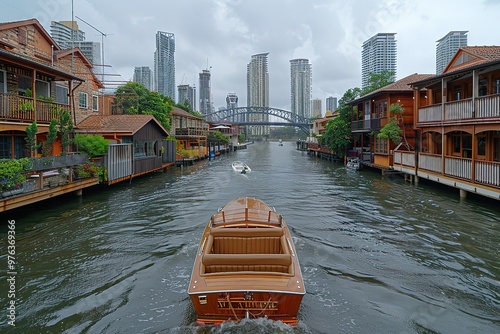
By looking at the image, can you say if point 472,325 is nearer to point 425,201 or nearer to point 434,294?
point 434,294

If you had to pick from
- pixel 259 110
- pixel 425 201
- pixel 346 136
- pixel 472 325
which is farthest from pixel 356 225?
pixel 259 110

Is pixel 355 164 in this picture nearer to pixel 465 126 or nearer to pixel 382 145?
pixel 382 145

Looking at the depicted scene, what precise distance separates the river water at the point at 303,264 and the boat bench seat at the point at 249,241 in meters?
1.29

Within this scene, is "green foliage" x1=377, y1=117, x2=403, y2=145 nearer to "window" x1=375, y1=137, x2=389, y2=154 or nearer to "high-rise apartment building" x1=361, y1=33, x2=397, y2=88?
"window" x1=375, y1=137, x2=389, y2=154

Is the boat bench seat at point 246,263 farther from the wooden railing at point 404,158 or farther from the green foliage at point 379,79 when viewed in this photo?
the green foliage at point 379,79

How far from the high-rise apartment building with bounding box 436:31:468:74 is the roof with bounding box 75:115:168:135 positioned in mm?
73790

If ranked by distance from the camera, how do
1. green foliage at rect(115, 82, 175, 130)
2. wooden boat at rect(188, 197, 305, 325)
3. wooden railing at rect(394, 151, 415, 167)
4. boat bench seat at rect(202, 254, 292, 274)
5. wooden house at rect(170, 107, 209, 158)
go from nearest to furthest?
wooden boat at rect(188, 197, 305, 325) < boat bench seat at rect(202, 254, 292, 274) < wooden railing at rect(394, 151, 415, 167) < green foliage at rect(115, 82, 175, 130) < wooden house at rect(170, 107, 209, 158)

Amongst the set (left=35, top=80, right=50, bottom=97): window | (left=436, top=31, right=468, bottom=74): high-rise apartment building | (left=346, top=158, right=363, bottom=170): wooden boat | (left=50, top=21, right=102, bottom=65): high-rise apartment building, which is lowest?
(left=346, top=158, right=363, bottom=170): wooden boat

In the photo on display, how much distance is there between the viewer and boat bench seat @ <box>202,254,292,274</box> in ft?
21.7

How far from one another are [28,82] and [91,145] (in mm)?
4337

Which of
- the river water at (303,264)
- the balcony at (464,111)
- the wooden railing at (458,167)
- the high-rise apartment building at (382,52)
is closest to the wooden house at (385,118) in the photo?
the balcony at (464,111)

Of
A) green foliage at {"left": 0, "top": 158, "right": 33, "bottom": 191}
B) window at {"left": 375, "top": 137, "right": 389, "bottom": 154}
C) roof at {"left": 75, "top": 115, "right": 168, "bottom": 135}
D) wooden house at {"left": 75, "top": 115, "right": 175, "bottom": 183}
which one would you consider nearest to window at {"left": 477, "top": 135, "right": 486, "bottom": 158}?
window at {"left": 375, "top": 137, "right": 389, "bottom": 154}

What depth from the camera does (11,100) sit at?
15039mm

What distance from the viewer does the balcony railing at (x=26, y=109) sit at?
576 inches
